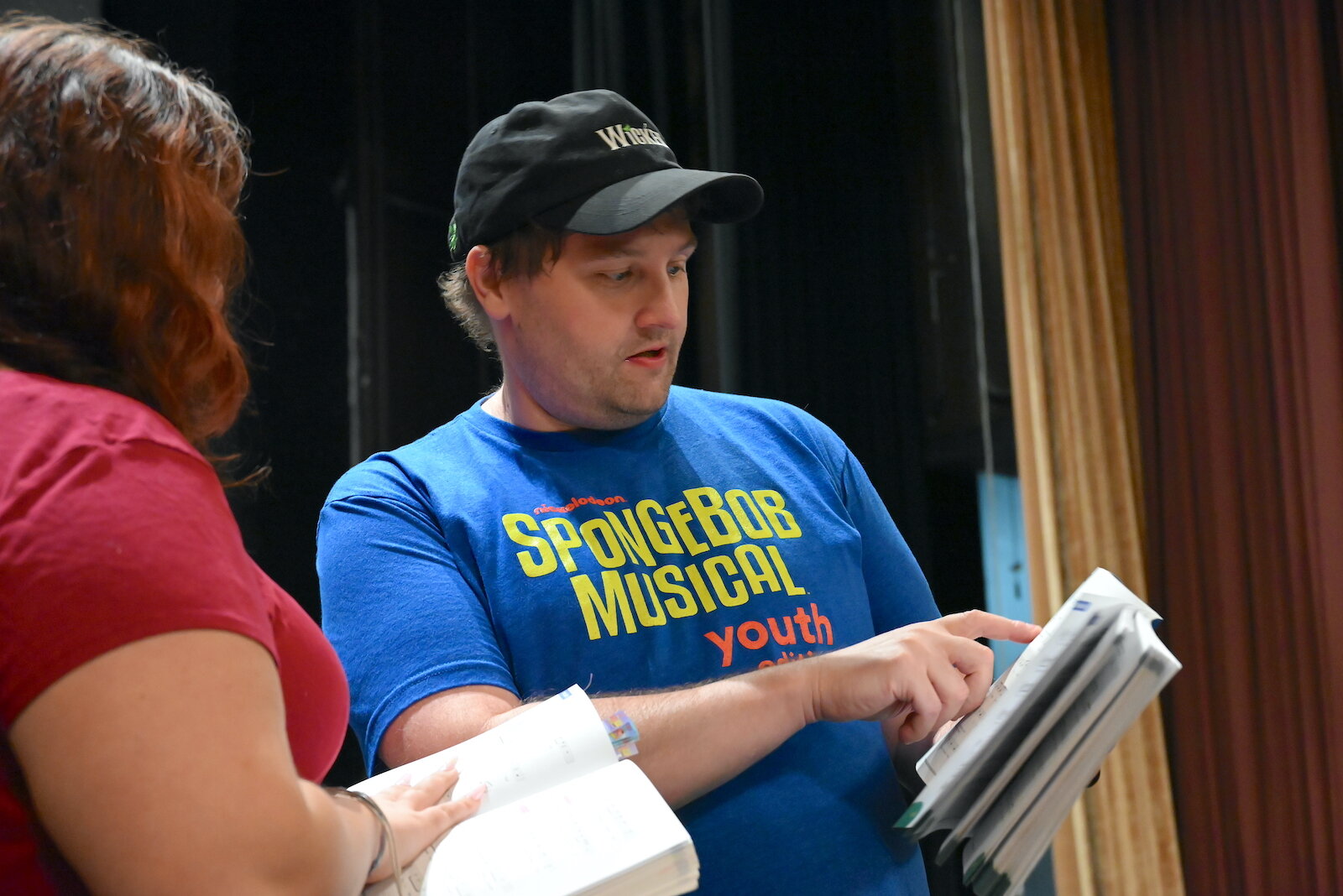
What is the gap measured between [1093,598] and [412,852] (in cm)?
56

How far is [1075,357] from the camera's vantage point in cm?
262

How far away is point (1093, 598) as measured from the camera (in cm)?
90

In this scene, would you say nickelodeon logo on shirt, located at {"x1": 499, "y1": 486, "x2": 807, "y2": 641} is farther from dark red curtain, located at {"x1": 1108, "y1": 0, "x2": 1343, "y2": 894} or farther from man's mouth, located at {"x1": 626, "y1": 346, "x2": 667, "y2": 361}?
dark red curtain, located at {"x1": 1108, "y1": 0, "x2": 1343, "y2": 894}

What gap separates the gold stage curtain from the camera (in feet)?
8.09

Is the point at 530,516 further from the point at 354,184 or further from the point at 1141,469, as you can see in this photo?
the point at 1141,469

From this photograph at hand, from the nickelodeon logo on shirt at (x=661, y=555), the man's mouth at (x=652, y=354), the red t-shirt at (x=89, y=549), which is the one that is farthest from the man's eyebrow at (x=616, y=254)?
the red t-shirt at (x=89, y=549)

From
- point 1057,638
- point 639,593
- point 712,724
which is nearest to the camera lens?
point 1057,638

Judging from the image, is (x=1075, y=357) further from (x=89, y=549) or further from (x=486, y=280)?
(x=89, y=549)

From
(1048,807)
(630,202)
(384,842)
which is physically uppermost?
(630,202)

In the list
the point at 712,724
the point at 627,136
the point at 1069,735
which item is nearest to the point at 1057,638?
the point at 1069,735

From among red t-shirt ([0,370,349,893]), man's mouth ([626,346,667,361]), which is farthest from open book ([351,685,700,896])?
man's mouth ([626,346,667,361])

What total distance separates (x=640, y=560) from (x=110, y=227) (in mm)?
659

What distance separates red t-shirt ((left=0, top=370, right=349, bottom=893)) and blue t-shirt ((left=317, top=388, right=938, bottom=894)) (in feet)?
1.56

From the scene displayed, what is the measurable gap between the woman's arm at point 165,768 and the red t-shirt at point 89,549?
0.5 inches
